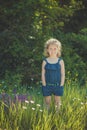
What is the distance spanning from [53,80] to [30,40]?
3.24 meters

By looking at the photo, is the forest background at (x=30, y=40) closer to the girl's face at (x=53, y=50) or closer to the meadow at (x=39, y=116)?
the girl's face at (x=53, y=50)

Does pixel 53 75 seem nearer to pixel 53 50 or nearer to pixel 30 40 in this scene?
pixel 53 50

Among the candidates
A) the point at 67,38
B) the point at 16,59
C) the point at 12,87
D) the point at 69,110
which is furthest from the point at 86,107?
the point at 67,38

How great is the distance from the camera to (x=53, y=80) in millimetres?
7371

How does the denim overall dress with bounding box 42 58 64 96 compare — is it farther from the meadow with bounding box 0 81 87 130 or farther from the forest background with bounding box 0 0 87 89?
the forest background with bounding box 0 0 87 89

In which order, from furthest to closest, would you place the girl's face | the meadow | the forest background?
the forest background
the girl's face
the meadow

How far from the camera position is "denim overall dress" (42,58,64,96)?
290 inches

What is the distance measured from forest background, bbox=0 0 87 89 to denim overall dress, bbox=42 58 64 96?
2308 millimetres

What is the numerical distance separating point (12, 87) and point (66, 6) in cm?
305

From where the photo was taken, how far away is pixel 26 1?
1045 centimetres

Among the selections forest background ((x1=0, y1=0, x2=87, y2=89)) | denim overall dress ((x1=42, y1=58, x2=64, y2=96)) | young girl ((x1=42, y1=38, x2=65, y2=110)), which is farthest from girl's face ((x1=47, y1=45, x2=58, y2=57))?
forest background ((x1=0, y1=0, x2=87, y2=89))

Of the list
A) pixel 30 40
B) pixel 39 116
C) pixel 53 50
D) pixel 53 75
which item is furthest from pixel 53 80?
pixel 30 40

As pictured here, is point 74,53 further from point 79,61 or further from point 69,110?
point 69,110

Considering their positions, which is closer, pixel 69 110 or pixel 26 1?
pixel 69 110
